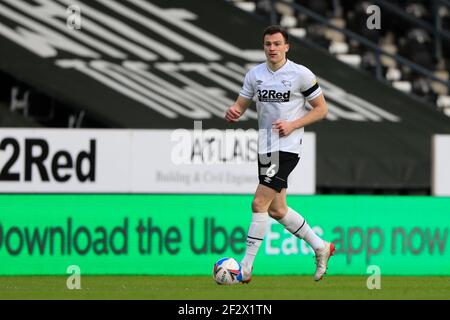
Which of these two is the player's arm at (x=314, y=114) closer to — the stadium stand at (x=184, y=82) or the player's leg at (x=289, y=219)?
the player's leg at (x=289, y=219)

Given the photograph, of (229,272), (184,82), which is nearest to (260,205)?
(229,272)

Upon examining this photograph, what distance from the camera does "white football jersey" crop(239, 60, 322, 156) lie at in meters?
11.3

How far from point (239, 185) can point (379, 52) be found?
5948 millimetres

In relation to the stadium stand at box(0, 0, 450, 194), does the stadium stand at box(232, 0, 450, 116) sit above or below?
above

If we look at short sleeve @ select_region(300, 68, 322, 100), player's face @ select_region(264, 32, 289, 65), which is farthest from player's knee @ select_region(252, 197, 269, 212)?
player's face @ select_region(264, 32, 289, 65)

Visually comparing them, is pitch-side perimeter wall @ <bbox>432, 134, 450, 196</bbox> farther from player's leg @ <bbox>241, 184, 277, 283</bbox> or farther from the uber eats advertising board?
player's leg @ <bbox>241, 184, 277, 283</bbox>

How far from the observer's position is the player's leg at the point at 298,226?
11.5 meters

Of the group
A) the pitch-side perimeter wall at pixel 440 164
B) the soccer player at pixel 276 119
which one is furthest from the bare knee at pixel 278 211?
the pitch-side perimeter wall at pixel 440 164

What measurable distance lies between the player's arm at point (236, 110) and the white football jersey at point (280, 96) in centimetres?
11

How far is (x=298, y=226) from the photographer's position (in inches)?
455

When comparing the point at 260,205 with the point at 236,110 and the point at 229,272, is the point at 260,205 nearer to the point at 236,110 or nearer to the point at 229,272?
the point at 229,272

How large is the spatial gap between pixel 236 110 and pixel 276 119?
34 cm

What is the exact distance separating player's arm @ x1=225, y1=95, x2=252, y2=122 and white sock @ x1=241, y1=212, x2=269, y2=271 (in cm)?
81

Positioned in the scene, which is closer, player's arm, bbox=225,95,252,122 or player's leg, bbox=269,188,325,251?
player's arm, bbox=225,95,252,122
